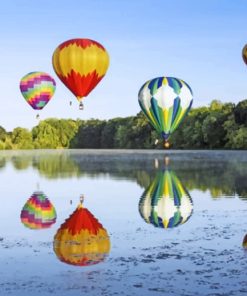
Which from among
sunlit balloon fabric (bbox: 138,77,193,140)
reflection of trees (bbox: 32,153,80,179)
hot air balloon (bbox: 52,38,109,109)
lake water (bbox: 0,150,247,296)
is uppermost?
hot air balloon (bbox: 52,38,109,109)

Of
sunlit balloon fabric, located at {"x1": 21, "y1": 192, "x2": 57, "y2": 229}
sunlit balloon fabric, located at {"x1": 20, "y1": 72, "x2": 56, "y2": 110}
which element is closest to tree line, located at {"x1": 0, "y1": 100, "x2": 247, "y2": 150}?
sunlit balloon fabric, located at {"x1": 20, "y1": 72, "x2": 56, "y2": 110}

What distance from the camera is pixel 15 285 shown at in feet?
33.3

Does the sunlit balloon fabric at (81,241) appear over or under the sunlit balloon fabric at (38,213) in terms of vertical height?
under

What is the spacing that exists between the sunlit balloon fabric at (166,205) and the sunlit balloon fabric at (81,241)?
5.54 feet

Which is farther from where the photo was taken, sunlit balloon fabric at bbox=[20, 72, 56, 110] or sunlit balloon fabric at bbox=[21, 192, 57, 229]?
sunlit balloon fabric at bbox=[20, 72, 56, 110]

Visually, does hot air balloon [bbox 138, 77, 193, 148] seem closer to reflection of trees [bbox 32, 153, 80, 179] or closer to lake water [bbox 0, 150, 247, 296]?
reflection of trees [bbox 32, 153, 80, 179]

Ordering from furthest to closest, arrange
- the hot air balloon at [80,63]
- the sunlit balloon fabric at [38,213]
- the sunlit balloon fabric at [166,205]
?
the hot air balloon at [80,63] < the sunlit balloon fabric at [166,205] < the sunlit balloon fabric at [38,213]

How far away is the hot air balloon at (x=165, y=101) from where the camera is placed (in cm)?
3344

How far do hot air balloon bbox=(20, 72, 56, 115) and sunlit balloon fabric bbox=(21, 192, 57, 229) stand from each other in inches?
1256

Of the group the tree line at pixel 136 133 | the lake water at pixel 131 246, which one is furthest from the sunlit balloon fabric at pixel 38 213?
the tree line at pixel 136 133

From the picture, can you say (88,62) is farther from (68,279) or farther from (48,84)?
(68,279)

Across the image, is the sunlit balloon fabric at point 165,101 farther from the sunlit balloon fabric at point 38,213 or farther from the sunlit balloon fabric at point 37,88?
the sunlit balloon fabric at point 37,88

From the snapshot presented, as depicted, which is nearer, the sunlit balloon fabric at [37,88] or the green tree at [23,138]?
the sunlit balloon fabric at [37,88]

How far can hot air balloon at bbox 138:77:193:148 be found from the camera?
1316 inches
